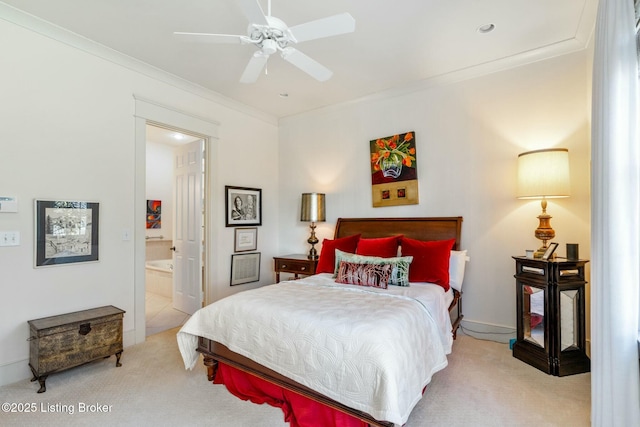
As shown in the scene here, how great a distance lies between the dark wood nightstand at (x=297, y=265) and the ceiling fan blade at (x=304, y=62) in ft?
7.51

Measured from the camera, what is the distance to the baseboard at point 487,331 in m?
3.09

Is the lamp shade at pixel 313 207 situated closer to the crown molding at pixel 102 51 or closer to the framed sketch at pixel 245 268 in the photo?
the framed sketch at pixel 245 268

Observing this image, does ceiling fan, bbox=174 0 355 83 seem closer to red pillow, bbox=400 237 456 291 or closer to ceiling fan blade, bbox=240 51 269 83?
ceiling fan blade, bbox=240 51 269 83

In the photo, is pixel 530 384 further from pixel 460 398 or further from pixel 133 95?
pixel 133 95

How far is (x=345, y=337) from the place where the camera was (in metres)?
1.68

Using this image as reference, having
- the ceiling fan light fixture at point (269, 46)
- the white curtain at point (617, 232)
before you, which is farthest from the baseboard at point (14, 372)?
the white curtain at point (617, 232)

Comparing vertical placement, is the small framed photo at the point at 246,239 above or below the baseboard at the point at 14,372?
above

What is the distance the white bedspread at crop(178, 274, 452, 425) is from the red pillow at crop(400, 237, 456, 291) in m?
0.26

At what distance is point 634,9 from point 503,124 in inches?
62.2

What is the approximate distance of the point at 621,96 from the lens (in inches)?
61.0

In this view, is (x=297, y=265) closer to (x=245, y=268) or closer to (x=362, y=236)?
(x=245, y=268)

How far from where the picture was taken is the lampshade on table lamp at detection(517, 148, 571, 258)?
2.58 meters

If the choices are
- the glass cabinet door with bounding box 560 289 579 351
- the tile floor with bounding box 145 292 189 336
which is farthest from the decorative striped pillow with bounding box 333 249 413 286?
the tile floor with bounding box 145 292 189 336

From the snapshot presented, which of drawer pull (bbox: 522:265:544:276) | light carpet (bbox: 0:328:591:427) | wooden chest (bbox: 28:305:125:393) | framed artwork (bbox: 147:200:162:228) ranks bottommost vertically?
light carpet (bbox: 0:328:591:427)
